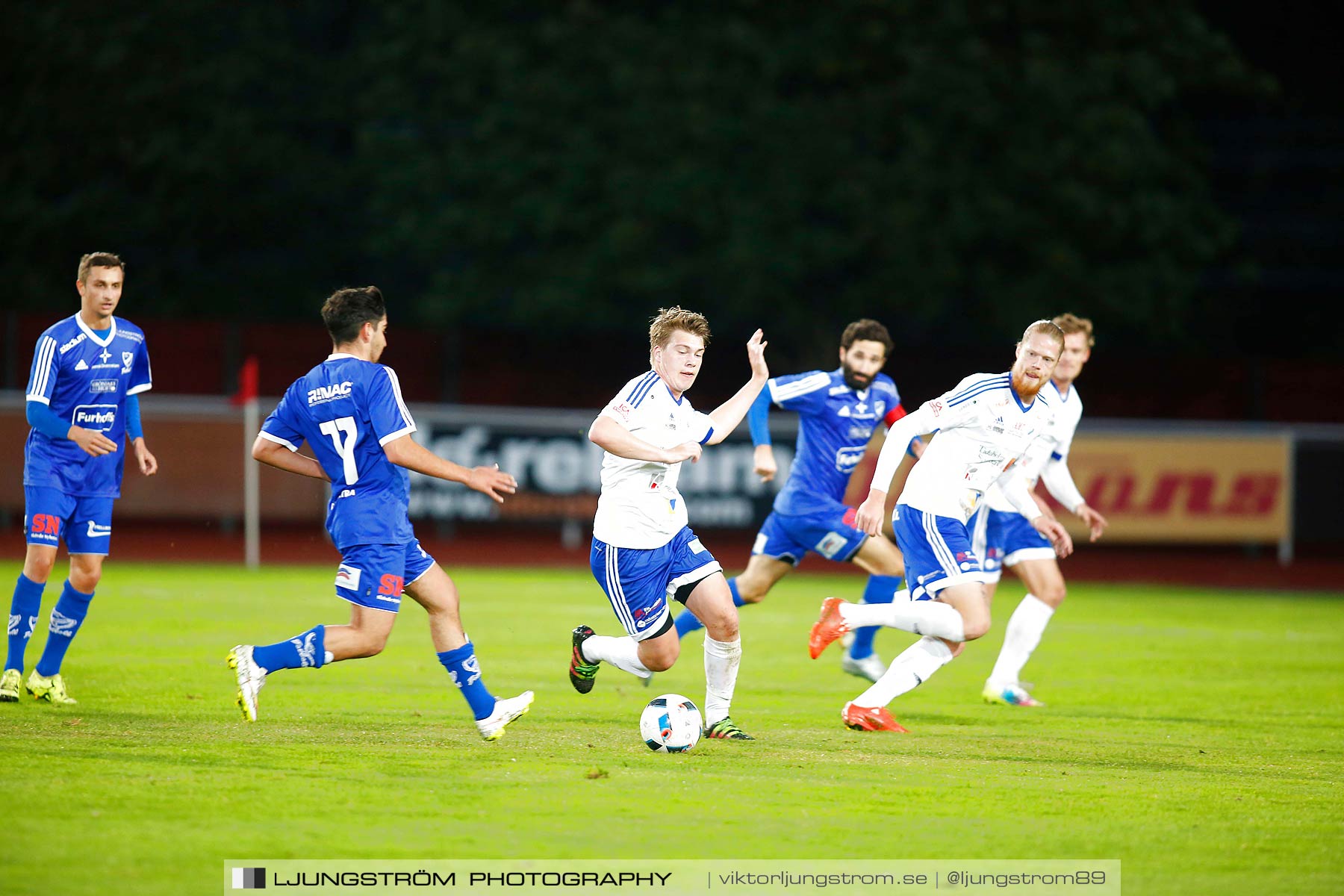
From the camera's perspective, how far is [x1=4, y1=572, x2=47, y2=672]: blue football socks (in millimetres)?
8078

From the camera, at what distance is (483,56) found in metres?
26.7

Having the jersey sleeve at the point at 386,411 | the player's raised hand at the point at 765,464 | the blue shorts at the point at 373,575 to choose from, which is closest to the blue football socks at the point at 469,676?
the blue shorts at the point at 373,575

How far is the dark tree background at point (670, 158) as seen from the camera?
82.4ft

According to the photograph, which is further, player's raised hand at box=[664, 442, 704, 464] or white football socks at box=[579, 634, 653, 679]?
white football socks at box=[579, 634, 653, 679]

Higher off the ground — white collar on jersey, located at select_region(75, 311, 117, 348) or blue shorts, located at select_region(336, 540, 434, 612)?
white collar on jersey, located at select_region(75, 311, 117, 348)

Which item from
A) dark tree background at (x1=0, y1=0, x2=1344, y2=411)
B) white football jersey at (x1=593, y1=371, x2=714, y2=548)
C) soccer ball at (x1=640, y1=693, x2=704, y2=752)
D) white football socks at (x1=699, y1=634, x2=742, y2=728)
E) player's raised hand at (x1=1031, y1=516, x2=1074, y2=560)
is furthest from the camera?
dark tree background at (x1=0, y1=0, x2=1344, y2=411)

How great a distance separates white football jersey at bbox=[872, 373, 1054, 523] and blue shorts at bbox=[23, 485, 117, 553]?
4.29 m

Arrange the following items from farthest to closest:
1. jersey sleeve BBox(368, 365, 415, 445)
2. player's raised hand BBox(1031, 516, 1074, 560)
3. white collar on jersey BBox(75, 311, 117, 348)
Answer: player's raised hand BBox(1031, 516, 1074, 560) < white collar on jersey BBox(75, 311, 117, 348) < jersey sleeve BBox(368, 365, 415, 445)

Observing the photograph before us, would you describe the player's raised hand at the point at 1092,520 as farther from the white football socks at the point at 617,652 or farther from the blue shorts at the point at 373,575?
the blue shorts at the point at 373,575

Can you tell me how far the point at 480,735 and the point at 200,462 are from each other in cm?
1556

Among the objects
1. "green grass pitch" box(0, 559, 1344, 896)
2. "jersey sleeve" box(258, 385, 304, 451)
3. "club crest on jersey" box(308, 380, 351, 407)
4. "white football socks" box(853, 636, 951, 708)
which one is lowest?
"green grass pitch" box(0, 559, 1344, 896)

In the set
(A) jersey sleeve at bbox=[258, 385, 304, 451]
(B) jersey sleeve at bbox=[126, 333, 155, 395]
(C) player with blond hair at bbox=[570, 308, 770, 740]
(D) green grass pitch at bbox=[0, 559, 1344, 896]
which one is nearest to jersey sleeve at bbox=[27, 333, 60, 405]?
(B) jersey sleeve at bbox=[126, 333, 155, 395]

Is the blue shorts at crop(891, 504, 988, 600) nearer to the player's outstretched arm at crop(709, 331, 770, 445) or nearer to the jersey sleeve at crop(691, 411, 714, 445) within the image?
the player's outstretched arm at crop(709, 331, 770, 445)

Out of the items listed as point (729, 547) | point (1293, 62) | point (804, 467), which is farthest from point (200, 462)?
point (1293, 62)
